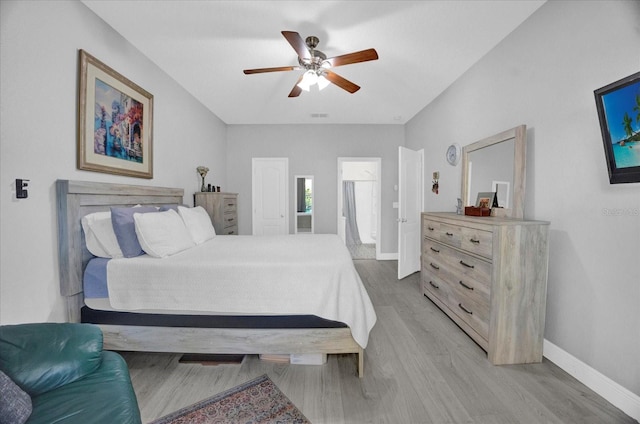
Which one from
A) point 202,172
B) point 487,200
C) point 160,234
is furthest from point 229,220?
point 487,200

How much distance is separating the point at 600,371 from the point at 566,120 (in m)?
1.71

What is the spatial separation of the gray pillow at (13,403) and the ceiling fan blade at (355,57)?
263 cm

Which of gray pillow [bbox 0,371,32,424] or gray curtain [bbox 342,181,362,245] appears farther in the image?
gray curtain [bbox 342,181,362,245]

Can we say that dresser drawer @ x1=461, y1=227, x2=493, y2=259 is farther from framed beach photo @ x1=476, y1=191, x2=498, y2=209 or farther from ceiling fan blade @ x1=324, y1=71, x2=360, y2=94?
ceiling fan blade @ x1=324, y1=71, x2=360, y2=94

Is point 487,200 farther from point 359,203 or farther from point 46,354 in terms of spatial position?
point 359,203

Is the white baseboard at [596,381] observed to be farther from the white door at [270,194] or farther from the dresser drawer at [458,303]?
the white door at [270,194]

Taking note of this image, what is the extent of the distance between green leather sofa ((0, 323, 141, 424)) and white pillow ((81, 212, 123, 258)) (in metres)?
0.90

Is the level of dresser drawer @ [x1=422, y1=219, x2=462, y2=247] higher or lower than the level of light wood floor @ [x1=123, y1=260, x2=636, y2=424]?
higher

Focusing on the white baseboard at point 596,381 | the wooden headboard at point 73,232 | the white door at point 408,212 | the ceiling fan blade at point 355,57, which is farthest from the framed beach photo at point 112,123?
the white baseboard at point 596,381

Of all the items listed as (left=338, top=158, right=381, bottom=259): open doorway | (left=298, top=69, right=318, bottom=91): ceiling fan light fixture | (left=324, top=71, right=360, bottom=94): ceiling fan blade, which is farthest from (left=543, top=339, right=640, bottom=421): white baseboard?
(left=338, top=158, right=381, bottom=259): open doorway

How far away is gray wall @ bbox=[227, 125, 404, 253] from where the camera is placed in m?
5.37

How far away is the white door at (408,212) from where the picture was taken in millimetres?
3986

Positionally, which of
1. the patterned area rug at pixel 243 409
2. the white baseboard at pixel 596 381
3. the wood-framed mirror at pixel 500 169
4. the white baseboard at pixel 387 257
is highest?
the wood-framed mirror at pixel 500 169

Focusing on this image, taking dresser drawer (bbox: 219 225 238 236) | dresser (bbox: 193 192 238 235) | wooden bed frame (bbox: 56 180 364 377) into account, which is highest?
dresser (bbox: 193 192 238 235)
